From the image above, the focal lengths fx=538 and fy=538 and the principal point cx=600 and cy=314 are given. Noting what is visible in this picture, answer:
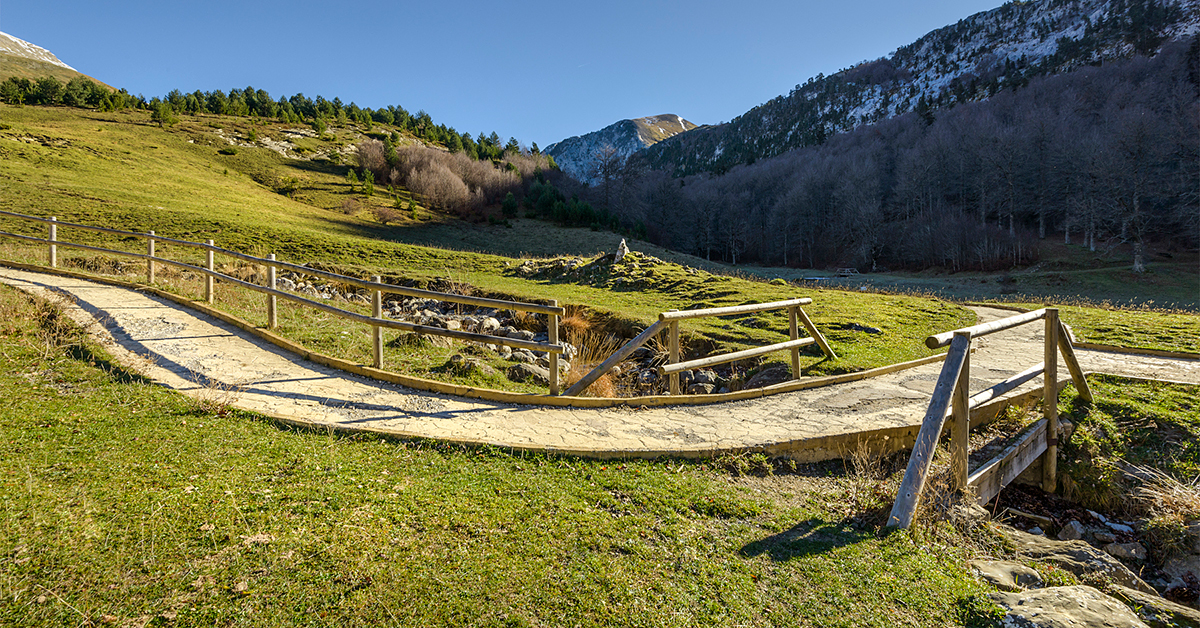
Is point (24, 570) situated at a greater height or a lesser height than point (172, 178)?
lesser

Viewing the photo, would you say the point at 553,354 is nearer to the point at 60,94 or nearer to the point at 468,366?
the point at 468,366

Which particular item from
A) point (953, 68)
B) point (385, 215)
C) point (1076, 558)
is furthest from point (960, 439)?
point (953, 68)

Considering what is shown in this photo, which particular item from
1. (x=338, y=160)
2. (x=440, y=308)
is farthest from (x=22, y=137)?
(x=440, y=308)

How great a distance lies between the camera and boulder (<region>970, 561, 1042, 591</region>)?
3402 mm

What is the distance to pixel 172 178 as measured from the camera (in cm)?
4306

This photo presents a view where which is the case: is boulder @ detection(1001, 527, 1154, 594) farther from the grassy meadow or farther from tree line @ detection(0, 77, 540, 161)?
tree line @ detection(0, 77, 540, 161)

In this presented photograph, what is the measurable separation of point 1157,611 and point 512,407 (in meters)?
5.46

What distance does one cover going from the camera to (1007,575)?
3559 millimetres

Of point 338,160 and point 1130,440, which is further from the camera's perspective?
point 338,160

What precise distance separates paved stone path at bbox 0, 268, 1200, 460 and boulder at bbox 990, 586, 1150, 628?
7.41ft

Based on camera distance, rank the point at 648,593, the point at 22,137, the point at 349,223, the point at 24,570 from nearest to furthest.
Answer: the point at 24,570
the point at 648,593
the point at 22,137
the point at 349,223

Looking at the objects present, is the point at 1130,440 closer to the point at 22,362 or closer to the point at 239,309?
the point at 22,362

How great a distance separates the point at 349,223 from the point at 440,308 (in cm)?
3192

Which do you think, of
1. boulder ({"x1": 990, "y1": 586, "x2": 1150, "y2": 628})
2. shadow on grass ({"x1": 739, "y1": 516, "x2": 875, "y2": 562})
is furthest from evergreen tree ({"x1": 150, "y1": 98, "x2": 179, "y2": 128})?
boulder ({"x1": 990, "y1": 586, "x2": 1150, "y2": 628})
